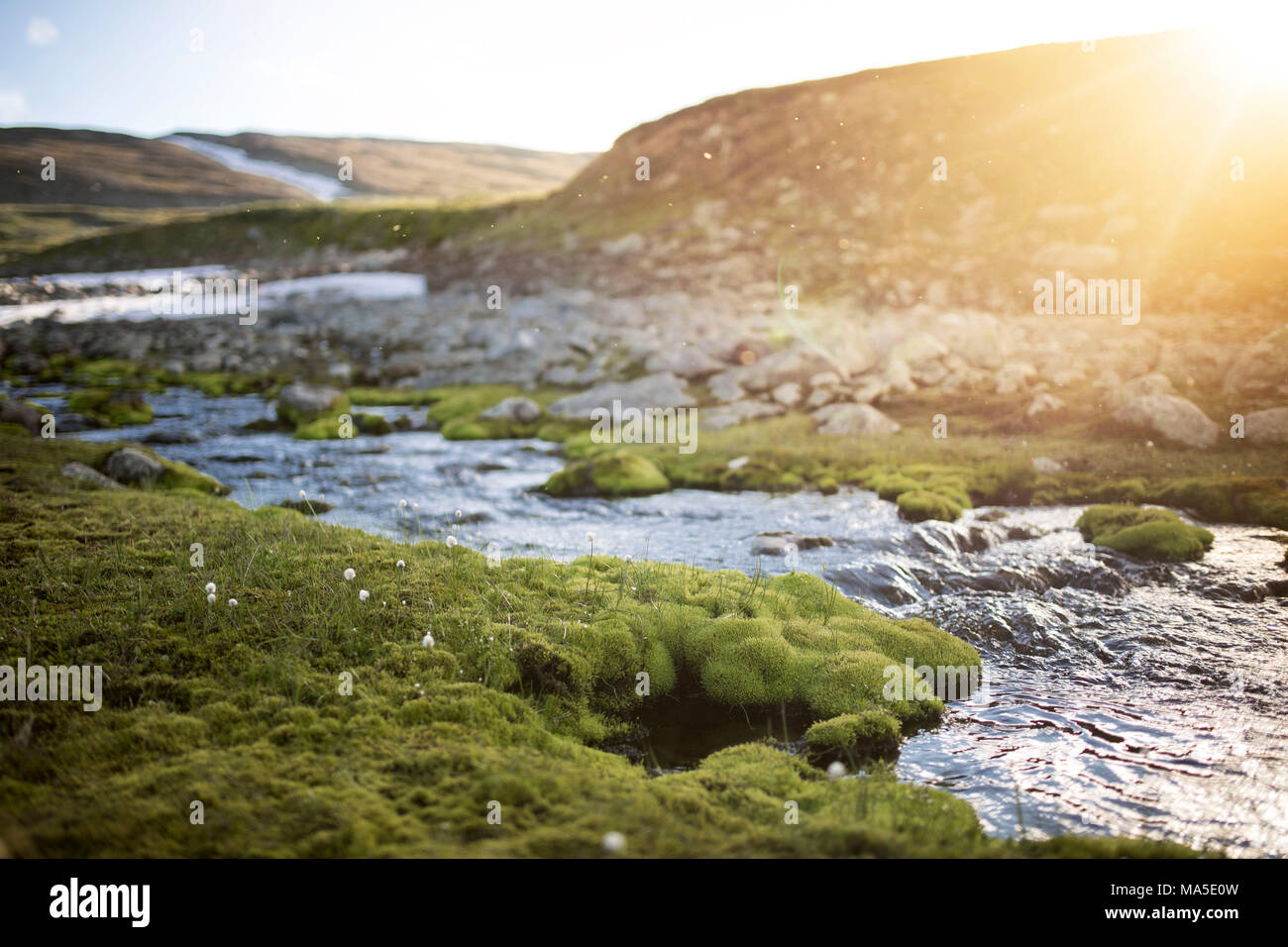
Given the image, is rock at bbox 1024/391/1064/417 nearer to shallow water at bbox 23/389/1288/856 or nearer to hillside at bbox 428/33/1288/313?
shallow water at bbox 23/389/1288/856

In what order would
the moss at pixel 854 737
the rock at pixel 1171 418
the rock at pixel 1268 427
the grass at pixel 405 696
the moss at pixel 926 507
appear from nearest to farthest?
the grass at pixel 405 696, the moss at pixel 854 737, the moss at pixel 926 507, the rock at pixel 1268 427, the rock at pixel 1171 418

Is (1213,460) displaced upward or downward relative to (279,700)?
upward

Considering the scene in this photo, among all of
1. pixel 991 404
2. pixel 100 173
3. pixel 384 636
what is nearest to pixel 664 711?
pixel 384 636

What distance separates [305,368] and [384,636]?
116 feet

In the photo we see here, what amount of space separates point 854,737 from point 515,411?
71.4 feet

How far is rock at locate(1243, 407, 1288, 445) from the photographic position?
62.5ft

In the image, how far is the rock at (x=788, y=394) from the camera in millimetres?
26281

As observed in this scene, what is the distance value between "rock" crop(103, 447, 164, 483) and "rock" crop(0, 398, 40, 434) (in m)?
7.90

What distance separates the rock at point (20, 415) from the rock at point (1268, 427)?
1313 inches

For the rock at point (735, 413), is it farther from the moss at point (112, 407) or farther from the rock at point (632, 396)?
the moss at point (112, 407)

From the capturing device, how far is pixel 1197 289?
109 ft

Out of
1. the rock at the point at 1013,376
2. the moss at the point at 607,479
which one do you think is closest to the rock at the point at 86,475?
the moss at the point at 607,479

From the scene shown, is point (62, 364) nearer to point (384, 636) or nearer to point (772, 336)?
point (772, 336)

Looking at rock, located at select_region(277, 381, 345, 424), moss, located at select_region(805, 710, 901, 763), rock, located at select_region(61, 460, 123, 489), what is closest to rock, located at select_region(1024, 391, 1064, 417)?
moss, located at select_region(805, 710, 901, 763)
